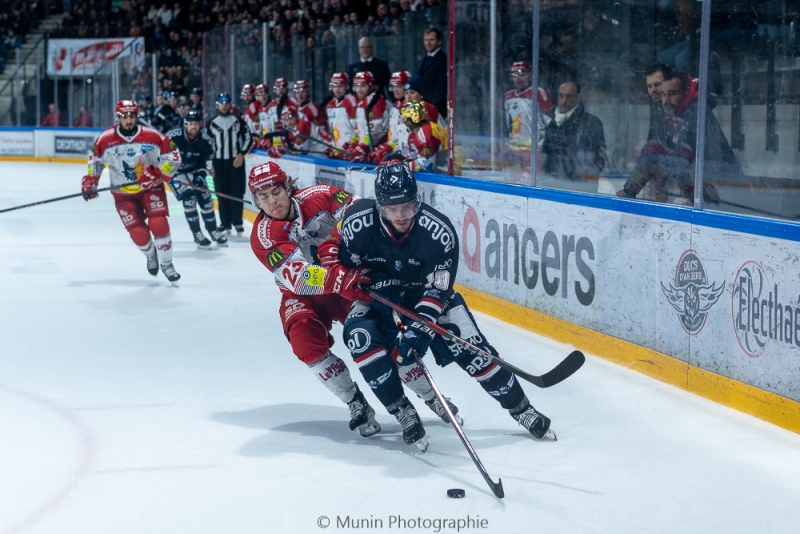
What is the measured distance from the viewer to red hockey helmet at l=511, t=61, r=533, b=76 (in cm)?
578

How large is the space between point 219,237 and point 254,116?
282cm

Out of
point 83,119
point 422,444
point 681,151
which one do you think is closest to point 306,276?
point 422,444

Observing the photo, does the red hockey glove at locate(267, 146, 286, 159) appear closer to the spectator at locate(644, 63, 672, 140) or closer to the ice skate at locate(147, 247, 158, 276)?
the ice skate at locate(147, 247, 158, 276)

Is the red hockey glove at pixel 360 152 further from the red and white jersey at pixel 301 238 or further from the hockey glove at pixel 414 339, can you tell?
the hockey glove at pixel 414 339

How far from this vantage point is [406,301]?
11.8 feet

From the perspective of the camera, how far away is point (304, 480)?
318 cm

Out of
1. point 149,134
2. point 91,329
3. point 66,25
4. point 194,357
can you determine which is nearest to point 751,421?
point 194,357

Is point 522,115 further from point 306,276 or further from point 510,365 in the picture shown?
point 510,365

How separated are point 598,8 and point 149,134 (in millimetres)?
3584

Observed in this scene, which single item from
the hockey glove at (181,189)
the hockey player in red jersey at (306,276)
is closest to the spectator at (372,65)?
the hockey glove at (181,189)

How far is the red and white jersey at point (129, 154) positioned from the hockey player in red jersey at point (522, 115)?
2.55 metres

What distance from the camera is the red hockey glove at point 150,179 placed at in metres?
7.11

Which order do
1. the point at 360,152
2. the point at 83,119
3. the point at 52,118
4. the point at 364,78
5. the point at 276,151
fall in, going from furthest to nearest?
the point at 52,118
the point at 83,119
the point at 276,151
the point at 360,152
the point at 364,78

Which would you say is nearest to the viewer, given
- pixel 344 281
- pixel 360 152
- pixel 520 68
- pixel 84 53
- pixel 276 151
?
pixel 344 281
